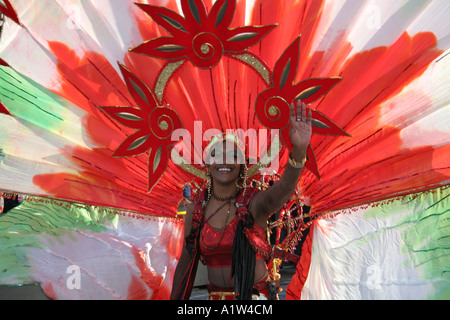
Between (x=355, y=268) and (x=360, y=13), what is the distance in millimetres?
1317

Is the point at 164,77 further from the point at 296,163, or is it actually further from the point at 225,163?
the point at 296,163

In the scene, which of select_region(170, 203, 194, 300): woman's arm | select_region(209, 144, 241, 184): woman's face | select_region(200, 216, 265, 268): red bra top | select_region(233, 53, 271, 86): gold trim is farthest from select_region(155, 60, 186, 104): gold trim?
select_region(200, 216, 265, 268): red bra top

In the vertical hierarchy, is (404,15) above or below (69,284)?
above

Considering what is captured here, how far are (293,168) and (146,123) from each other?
3.31 ft

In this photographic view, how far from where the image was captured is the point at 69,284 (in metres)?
2.37

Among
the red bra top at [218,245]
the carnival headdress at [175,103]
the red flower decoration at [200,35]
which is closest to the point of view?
the carnival headdress at [175,103]

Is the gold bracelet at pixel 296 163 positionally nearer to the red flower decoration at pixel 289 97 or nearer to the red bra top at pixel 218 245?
the red flower decoration at pixel 289 97

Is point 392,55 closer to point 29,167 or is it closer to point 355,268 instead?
point 355,268

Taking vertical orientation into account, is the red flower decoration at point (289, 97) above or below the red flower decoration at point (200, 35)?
below

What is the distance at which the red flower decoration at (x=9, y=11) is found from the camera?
2352 millimetres

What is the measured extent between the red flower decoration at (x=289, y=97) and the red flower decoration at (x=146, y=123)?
0.61 metres

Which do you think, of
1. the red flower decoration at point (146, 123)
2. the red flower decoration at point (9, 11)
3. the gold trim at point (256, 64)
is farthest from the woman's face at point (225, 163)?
the red flower decoration at point (9, 11)

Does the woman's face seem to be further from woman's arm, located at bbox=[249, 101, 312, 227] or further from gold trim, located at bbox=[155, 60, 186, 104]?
gold trim, located at bbox=[155, 60, 186, 104]
